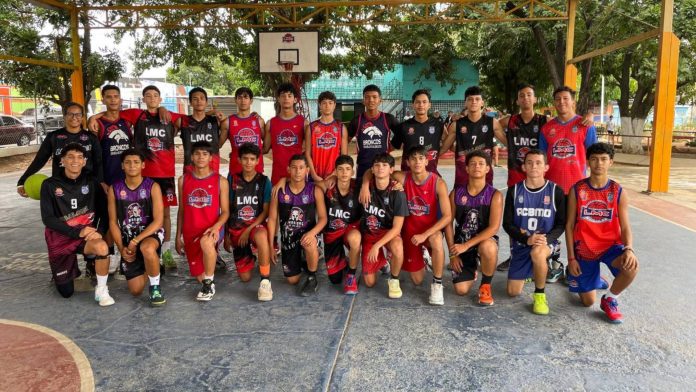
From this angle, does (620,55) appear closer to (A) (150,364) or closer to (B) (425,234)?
(B) (425,234)

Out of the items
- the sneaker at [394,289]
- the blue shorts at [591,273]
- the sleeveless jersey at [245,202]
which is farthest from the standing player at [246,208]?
the blue shorts at [591,273]

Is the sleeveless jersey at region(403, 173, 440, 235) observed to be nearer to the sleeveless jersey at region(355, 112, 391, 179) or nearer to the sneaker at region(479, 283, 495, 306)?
the sneaker at region(479, 283, 495, 306)

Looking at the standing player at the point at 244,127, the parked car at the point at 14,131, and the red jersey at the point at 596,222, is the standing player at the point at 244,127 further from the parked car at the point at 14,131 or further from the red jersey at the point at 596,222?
the parked car at the point at 14,131

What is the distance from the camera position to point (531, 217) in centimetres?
389

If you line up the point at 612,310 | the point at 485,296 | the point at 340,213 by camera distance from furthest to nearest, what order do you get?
the point at 340,213 → the point at 485,296 → the point at 612,310

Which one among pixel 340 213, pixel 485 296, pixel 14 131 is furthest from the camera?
pixel 14 131

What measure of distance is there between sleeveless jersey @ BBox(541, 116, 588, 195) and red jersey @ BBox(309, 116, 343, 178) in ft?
6.40

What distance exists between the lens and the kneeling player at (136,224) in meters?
3.94

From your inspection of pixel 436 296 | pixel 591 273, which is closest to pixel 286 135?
pixel 436 296

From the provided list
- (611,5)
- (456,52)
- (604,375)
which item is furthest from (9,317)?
(456,52)

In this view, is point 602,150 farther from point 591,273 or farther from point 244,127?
point 244,127

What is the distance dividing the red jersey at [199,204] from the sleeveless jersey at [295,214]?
553 millimetres

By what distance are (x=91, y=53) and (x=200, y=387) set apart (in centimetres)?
1418

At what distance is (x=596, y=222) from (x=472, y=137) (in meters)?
1.44
